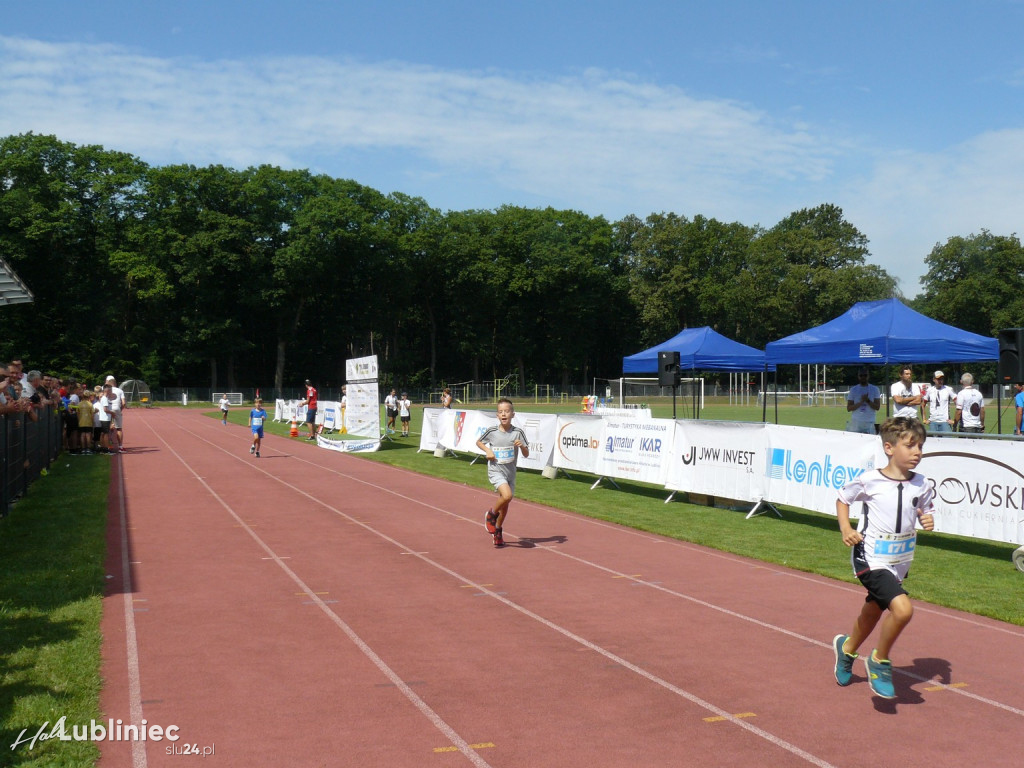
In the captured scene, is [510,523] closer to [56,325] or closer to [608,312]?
[56,325]

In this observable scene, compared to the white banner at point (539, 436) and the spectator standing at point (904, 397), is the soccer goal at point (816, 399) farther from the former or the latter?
the white banner at point (539, 436)

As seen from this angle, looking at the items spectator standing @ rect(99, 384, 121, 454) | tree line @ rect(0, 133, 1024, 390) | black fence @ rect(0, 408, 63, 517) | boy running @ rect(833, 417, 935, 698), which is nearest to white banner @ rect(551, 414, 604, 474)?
black fence @ rect(0, 408, 63, 517)

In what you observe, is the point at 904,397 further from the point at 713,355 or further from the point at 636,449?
the point at 713,355

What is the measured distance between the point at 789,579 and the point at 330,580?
474 cm

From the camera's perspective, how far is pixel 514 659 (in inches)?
263

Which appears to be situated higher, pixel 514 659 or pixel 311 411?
pixel 311 411

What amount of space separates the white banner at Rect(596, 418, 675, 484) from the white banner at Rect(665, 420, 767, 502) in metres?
0.25

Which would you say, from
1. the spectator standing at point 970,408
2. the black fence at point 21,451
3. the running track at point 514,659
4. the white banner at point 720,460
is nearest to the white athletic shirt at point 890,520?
the running track at point 514,659

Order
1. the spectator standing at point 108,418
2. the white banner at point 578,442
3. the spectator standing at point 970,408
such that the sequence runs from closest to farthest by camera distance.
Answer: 1. the white banner at point 578,442
2. the spectator standing at point 970,408
3. the spectator standing at point 108,418

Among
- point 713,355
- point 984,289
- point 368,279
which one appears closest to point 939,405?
point 713,355

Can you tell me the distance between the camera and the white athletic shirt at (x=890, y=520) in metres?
5.53

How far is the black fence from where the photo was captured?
495 inches

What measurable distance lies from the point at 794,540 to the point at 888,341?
7.44 metres

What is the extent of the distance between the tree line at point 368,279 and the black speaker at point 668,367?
58.6m
